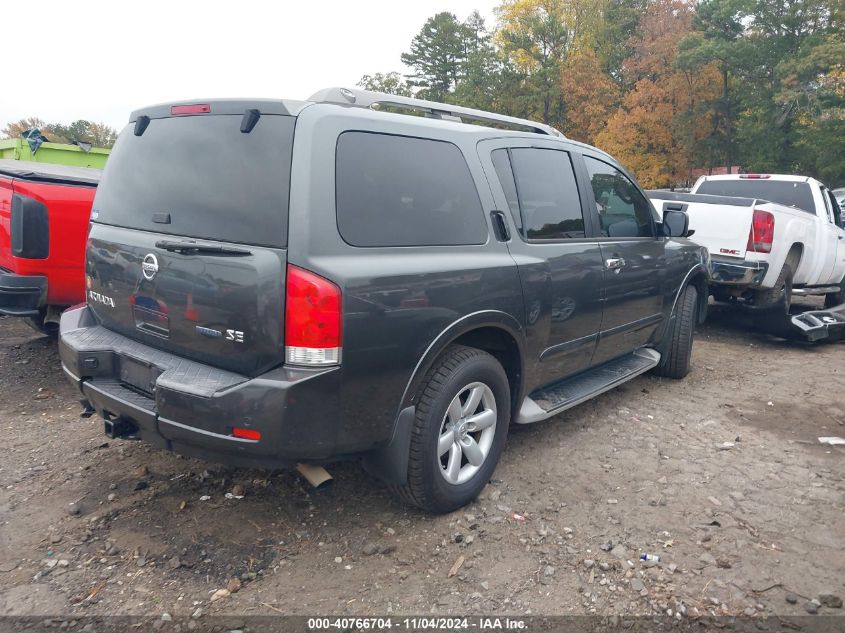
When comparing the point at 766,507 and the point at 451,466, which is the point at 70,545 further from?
the point at 766,507

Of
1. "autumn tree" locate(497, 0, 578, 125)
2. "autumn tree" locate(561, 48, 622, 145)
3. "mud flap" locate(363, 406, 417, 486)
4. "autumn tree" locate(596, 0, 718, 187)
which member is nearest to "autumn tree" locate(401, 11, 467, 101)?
"autumn tree" locate(497, 0, 578, 125)

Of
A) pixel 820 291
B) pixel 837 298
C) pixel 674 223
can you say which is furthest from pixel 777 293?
pixel 837 298

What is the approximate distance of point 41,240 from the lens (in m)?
4.56

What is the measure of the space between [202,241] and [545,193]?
202cm

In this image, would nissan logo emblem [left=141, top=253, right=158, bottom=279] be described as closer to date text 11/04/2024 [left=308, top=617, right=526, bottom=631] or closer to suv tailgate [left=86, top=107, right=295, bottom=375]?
suv tailgate [left=86, top=107, right=295, bottom=375]

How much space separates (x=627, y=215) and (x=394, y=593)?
3.13 metres

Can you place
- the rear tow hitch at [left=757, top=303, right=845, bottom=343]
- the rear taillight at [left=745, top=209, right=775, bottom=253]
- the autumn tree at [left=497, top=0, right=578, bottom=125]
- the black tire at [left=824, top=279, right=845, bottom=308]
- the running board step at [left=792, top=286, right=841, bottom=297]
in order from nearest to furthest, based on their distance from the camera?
the rear taillight at [left=745, top=209, right=775, bottom=253], the rear tow hitch at [left=757, top=303, right=845, bottom=343], the running board step at [left=792, top=286, right=841, bottom=297], the black tire at [left=824, top=279, right=845, bottom=308], the autumn tree at [left=497, top=0, right=578, bottom=125]

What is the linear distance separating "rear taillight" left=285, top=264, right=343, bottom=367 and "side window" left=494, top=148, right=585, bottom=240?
143 centimetres

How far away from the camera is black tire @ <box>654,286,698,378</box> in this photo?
5418 millimetres

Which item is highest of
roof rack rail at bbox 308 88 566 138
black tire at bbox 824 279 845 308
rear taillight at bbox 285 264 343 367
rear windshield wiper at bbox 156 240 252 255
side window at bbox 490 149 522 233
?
roof rack rail at bbox 308 88 566 138

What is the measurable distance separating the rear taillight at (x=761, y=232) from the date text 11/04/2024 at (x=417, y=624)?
5.63 m

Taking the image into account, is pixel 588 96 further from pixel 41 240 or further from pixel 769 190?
pixel 41 240

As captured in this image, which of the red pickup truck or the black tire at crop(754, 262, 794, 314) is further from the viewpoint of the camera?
the black tire at crop(754, 262, 794, 314)

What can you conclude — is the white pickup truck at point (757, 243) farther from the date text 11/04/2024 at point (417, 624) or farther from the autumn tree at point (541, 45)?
the autumn tree at point (541, 45)
